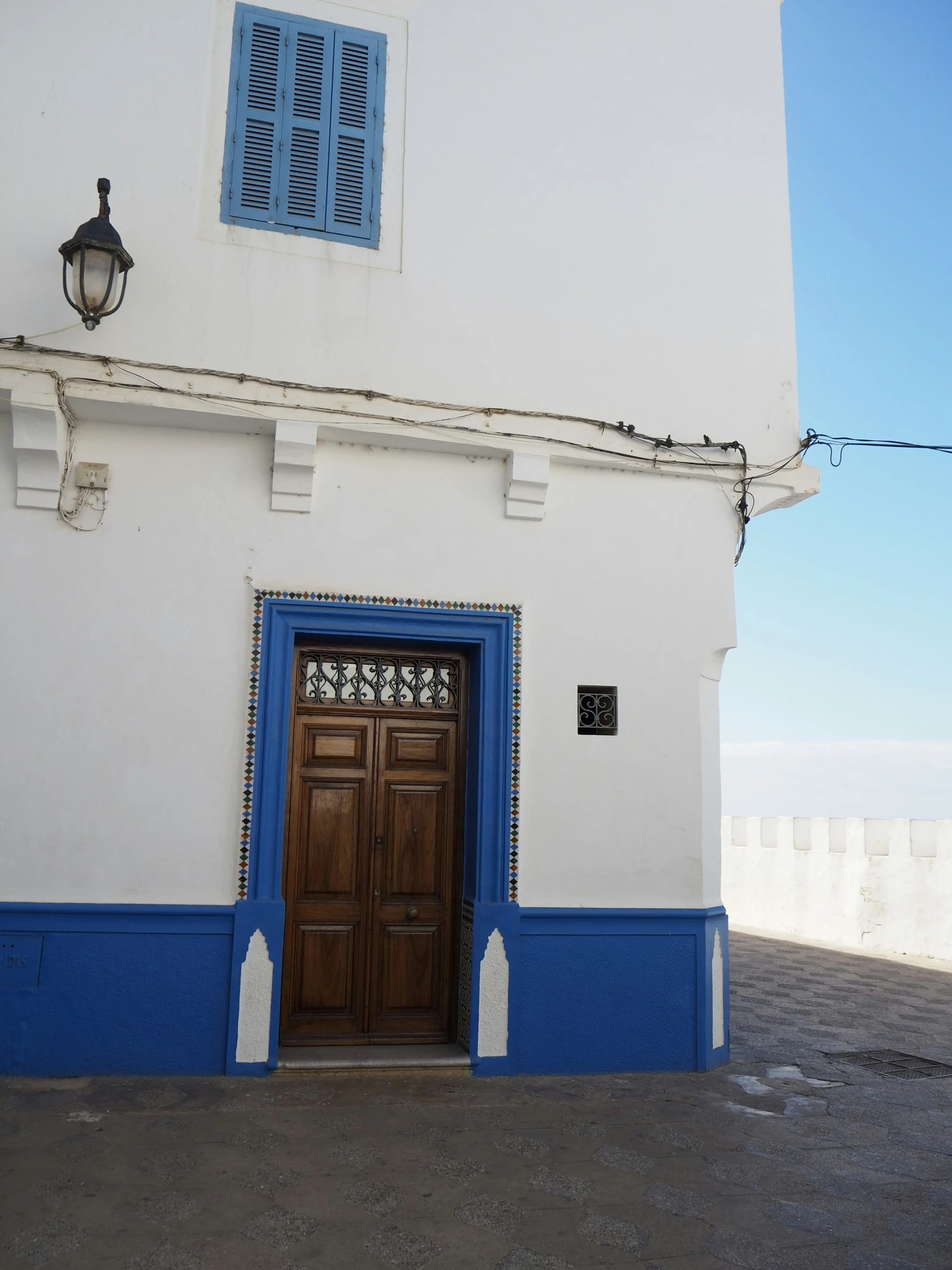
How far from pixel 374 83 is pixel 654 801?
200 inches

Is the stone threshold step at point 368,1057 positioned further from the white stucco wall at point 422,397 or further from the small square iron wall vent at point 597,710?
the small square iron wall vent at point 597,710

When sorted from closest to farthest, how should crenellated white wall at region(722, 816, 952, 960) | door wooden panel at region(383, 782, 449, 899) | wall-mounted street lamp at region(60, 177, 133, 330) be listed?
1. wall-mounted street lamp at region(60, 177, 133, 330)
2. door wooden panel at region(383, 782, 449, 899)
3. crenellated white wall at region(722, 816, 952, 960)

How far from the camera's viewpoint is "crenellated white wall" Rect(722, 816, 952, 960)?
11.6 metres

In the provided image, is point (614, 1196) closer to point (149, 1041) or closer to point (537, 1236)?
point (537, 1236)

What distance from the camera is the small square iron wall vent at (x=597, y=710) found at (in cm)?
639

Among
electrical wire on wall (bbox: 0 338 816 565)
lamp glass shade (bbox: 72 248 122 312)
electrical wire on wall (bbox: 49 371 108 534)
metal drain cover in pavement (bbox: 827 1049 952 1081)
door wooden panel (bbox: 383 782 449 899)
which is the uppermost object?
lamp glass shade (bbox: 72 248 122 312)

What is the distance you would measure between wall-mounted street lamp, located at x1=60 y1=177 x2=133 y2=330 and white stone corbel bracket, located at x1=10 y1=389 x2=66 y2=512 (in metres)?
0.56

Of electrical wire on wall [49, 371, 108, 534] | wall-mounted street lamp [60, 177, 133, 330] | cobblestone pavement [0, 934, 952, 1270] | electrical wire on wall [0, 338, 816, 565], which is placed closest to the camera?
cobblestone pavement [0, 934, 952, 1270]

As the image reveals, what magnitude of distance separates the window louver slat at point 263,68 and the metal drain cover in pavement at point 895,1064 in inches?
292

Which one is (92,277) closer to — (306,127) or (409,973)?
(306,127)

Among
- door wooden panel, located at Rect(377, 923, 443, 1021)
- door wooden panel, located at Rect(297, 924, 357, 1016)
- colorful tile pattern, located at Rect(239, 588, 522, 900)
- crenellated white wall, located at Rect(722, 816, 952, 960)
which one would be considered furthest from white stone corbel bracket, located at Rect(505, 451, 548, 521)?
crenellated white wall, located at Rect(722, 816, 952, 960)

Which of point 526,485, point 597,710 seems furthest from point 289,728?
point 526,485

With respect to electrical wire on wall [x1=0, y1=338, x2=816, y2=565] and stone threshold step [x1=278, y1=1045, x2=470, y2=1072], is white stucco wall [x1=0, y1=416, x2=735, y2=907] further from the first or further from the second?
stone threshold step [x1=278, y1=1045, x2=470, y2=1072]

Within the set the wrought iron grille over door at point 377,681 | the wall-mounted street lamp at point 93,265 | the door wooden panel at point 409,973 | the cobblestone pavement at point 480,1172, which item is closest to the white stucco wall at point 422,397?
the wall-mounted street lamp at point 93,265
